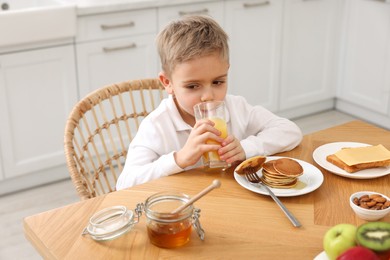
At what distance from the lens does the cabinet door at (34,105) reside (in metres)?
2.79

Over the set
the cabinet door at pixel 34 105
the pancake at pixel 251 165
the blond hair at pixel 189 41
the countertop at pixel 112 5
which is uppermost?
the blond hair at pixel 189 41

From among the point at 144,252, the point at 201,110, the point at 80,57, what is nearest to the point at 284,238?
the point at 144,252

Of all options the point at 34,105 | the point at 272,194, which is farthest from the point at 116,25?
the point at 272,194

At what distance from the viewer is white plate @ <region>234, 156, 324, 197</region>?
1317 millimetres

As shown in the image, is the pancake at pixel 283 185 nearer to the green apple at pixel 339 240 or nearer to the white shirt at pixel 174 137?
the white shirt at pixel 174 137

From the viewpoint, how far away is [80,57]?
9.59 feet

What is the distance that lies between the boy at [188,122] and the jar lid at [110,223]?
10.2 inches

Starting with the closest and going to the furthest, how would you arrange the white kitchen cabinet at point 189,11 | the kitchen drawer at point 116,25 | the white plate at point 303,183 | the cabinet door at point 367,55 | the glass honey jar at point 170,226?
1. the glass honey jar at point 170,226
2. the white plate at point 303,183
3. the kitchen drawer at point 116,25
4. the white kitchen cabinet at point 189,11
5. the cabinet door at point 367,55

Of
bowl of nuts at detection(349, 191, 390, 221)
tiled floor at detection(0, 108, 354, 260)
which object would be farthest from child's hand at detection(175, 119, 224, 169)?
tiled floor at detection(0, 108, 354, 260)

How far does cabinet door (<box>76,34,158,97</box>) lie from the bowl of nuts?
1.96 metres

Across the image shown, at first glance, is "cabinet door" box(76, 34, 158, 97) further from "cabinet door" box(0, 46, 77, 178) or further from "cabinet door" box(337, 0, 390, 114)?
"cabinet door" box(337, 0, 390, 114)

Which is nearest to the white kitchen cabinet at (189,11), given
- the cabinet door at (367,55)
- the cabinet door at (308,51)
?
the cabinet door at (308,51)

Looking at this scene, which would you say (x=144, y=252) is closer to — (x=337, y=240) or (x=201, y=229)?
(x=201, y=229)

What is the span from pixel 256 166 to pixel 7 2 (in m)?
2.21
